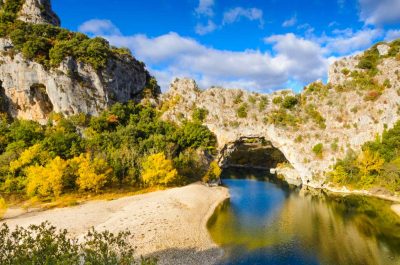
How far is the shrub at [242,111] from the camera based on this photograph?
9031cm

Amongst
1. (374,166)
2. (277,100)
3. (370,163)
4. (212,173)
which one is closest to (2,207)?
(212,173)

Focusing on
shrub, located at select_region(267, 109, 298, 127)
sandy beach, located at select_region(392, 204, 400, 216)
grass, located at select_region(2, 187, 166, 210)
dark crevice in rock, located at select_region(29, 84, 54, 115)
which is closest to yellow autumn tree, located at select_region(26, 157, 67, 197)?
grass, located at select_region(2, 187, 166, 210)

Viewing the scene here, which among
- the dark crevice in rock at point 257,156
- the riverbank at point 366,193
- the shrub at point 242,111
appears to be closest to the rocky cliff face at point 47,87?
the shrub at point 242,111

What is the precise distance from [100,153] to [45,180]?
45.3 ft

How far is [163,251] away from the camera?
37594 mm

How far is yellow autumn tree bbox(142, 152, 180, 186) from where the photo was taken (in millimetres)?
67781

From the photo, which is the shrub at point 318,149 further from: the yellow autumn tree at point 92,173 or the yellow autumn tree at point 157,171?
the yellow autumn tree at point 92,173

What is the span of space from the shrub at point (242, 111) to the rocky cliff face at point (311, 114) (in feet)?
1.06

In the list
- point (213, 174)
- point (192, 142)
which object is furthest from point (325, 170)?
point (192, 142)

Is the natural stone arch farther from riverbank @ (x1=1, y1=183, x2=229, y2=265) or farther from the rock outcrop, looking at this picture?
the rock outcrop

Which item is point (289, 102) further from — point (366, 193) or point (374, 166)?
point (366, 193)

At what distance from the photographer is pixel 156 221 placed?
46.7 metres

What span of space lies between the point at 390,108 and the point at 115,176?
67546 millimetres

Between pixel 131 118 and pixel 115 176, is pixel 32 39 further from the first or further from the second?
pixel 115 176
